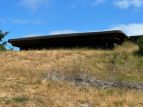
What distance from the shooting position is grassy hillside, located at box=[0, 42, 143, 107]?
1731cm

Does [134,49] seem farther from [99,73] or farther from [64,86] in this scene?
[64,86]

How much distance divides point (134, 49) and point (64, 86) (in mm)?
10912

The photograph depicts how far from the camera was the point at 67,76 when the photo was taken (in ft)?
68.8

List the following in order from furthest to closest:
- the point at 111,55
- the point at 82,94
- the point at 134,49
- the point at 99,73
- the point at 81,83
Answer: the point at 134,49, the point at 111,55, the point at 99,73, the point at 81,83, the point at 82,94

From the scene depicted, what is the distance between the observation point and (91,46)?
3042 centimetres

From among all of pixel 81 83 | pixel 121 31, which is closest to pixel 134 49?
pixel 121 31

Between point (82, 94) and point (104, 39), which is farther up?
point (104, 39)

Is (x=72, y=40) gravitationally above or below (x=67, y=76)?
above

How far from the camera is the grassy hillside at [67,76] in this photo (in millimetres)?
17312

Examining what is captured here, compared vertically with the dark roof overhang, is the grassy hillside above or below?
below

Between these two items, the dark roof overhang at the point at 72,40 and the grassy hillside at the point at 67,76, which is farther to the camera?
the dark roof overhang at the point at 72,40

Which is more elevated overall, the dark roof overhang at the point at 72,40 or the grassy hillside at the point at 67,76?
the dark roof overhang at the point at 72,40

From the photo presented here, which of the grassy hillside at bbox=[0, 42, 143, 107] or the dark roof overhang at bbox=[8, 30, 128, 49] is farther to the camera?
the dark roof overhang at bbox=[8, 30, 128, 49]

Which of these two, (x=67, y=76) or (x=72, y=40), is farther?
(x=72, y=40)
